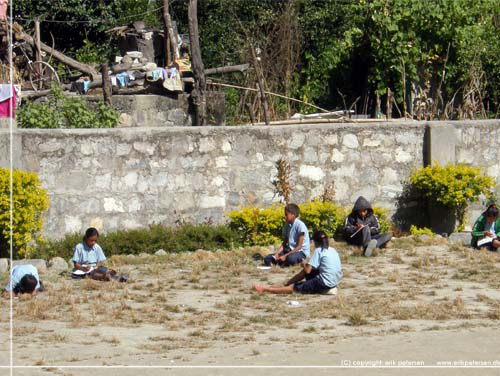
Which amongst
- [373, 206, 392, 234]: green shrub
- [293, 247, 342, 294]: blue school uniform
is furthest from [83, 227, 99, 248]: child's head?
[373, 206, 392, 234]: green shrub

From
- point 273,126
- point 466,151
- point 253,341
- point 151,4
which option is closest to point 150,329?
point 253,341

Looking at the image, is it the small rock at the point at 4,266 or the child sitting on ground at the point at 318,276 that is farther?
the small rock at the point at 4,266

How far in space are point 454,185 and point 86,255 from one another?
18.0 feet

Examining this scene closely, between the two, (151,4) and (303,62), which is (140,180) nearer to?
(303,62)

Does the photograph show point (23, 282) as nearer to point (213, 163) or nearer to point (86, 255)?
point (86, 255)

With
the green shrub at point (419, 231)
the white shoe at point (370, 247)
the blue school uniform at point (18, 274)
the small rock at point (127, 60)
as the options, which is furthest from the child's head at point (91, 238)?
the small rock at point (127, 60)

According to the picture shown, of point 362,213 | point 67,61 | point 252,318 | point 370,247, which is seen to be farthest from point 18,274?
point 67,61

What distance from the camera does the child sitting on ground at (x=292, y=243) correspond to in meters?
13.6

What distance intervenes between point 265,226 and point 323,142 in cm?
163

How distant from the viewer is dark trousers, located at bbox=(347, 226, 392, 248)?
47.5 feet

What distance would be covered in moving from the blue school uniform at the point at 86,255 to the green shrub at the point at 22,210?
1.06 metres

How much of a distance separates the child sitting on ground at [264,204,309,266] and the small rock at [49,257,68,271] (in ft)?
8.09

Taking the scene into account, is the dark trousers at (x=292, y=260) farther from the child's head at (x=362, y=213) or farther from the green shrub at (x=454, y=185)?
the green shrub at (x=454, y=185)

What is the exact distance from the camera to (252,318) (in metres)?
10.7
